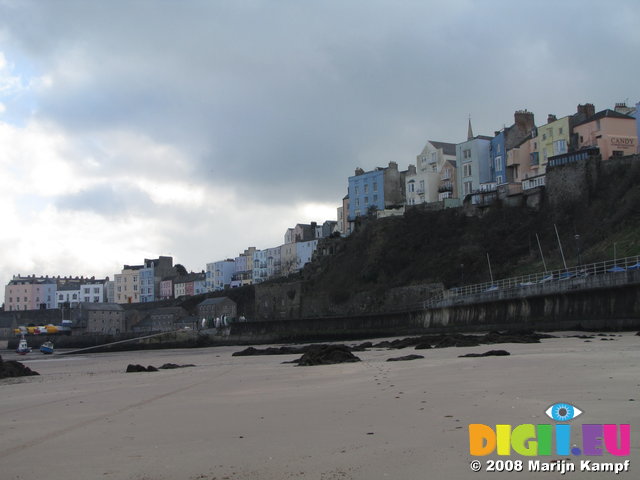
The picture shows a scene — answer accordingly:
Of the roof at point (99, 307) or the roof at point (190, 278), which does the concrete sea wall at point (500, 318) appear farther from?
the roof at point (190, 278)

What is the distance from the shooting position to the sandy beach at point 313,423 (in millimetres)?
5258

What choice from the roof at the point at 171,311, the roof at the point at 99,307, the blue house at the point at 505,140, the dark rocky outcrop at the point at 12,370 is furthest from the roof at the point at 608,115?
the roof at the point at 99,307

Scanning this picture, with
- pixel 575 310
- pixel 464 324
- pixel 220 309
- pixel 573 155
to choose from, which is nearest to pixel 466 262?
pixel 573 155

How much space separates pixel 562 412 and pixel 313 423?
2.74 m

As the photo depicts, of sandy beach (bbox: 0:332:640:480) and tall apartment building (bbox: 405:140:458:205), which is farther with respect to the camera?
tall apartment building (bbox: 405:140:458:205)

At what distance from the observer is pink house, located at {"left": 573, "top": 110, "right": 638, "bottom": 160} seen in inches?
2502

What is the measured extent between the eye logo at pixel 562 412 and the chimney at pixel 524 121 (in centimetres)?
7452

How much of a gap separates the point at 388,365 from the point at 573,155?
184ft

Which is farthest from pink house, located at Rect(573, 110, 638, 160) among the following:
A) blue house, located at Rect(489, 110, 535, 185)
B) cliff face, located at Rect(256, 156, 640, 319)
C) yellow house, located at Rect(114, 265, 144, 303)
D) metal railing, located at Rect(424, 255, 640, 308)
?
yellow house, located at Rect(114, 265, 144, 303)

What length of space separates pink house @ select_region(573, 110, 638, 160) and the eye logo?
207ft

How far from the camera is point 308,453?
18.7 ft

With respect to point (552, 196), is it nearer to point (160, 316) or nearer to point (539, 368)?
point (539, 368)

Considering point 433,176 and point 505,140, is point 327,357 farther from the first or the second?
point 433,176

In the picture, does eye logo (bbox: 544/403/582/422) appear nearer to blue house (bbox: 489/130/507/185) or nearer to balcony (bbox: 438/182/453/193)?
blue house (bbox: 489/130/507/185)
